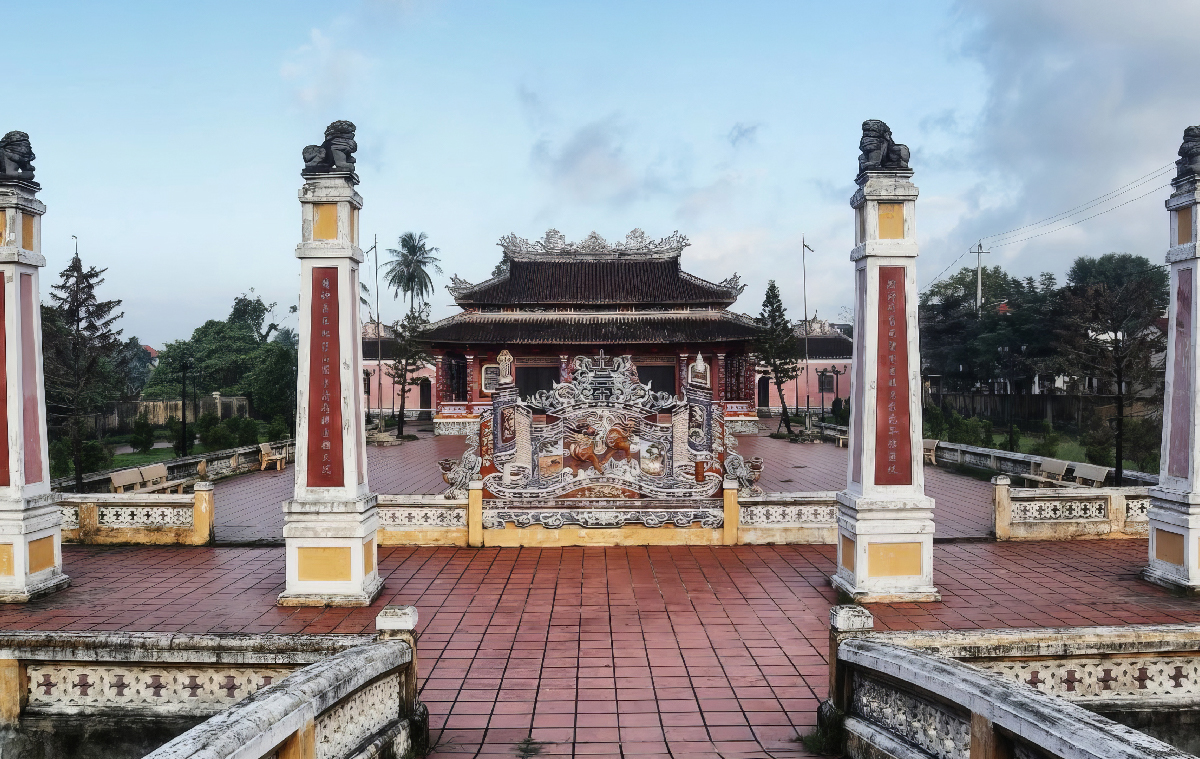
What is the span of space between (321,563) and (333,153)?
4221mm

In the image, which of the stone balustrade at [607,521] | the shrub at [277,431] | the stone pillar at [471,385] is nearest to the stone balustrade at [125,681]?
the stone balustrade at [607,521]

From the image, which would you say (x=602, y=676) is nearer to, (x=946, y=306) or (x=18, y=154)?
(x=18, y=154)

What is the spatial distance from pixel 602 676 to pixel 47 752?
11.7 ft

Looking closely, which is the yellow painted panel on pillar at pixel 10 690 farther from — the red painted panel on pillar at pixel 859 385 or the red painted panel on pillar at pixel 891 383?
the red painted panel on pillar at pixel 891 383

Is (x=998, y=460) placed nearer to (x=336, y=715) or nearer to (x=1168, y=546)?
(x=1168, y=546)

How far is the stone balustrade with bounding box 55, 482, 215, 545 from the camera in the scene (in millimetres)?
9961

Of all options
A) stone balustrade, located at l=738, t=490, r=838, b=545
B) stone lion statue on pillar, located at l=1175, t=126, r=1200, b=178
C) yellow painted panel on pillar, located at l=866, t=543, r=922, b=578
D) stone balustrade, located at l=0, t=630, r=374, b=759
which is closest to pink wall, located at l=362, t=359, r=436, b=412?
stone balustrade, located at l=738, t=490, r=838, b=545

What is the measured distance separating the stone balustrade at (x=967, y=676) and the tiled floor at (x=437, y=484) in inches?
239

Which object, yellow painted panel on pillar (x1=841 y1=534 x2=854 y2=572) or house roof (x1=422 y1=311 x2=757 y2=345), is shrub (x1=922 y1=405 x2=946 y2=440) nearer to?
house roof (x1=422 y1=311 x2=757 y2=345)

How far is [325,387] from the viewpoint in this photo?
7477mm

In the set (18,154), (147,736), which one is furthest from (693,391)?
(18,154)

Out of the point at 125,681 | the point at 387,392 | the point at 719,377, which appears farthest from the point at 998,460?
the point at 387,392

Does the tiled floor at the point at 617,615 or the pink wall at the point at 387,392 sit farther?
the pink wall at the point at 387,392

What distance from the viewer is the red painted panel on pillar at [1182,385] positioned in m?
7.67
